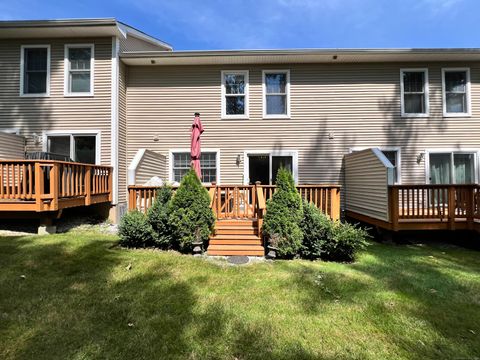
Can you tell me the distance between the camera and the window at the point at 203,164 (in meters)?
9.95

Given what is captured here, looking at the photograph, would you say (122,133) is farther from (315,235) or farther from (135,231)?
(315,235)

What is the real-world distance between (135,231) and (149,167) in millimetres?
3431

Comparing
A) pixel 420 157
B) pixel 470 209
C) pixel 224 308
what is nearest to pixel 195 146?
pixel 224 308

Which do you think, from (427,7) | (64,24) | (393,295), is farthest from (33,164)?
(427,7)

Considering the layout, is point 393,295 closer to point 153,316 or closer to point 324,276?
point 324,276

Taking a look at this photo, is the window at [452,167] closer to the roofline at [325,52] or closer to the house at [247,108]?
the house at [247,108]

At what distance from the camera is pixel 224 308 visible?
142 inches

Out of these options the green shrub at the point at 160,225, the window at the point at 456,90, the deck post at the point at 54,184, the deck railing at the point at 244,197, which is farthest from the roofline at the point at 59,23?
the window at the point at 456,90

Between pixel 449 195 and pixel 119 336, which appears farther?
pixel 449 195

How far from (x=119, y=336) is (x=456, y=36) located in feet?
63.7

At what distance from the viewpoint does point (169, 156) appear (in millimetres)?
9883

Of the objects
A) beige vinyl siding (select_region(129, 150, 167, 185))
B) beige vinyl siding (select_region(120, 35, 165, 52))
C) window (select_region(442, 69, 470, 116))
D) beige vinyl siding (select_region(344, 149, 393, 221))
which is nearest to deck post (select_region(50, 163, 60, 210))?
beige vinyl siding (select_region(129, 150, 167, 185))

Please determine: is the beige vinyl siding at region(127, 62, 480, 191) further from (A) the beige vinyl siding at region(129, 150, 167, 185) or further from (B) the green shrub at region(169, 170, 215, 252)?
(B) the green shrub at region(169, 170, 215, 252)

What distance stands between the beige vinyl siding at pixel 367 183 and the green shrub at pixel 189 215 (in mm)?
4573
